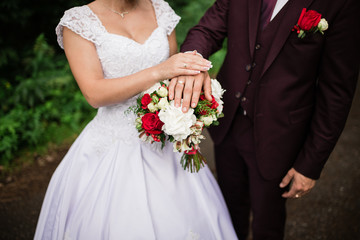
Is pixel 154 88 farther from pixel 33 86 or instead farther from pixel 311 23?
pixel 33 86

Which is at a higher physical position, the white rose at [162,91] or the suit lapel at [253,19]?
the suit lapel at [253,19]

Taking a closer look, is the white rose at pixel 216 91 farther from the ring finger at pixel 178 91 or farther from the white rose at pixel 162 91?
the white rose at pixel 162 91

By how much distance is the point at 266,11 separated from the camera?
1697 mm

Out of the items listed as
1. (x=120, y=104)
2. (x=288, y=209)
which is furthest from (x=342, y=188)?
Answer: (x=120, y=104)

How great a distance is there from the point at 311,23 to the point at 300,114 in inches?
24.4

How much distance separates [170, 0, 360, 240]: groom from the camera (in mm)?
1517

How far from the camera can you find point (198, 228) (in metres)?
1.68

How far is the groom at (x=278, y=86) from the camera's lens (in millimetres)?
1517

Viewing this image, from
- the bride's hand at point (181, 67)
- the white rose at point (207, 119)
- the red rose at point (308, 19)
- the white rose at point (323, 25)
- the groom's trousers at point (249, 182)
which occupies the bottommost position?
the groom's trousers at point (249, 182)

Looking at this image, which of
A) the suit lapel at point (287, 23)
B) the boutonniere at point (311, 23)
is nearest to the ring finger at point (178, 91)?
the suit lapel at point (287, 23)

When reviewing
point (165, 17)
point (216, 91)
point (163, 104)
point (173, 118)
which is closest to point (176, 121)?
point (173, 118)

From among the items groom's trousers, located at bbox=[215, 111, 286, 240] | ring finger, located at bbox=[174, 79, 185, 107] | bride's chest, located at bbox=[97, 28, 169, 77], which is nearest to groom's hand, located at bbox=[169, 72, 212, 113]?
ring finger, located at bbox=[174, 79, 185, 107]

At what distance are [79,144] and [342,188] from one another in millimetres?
3349

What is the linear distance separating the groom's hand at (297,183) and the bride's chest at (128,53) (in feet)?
4.19
